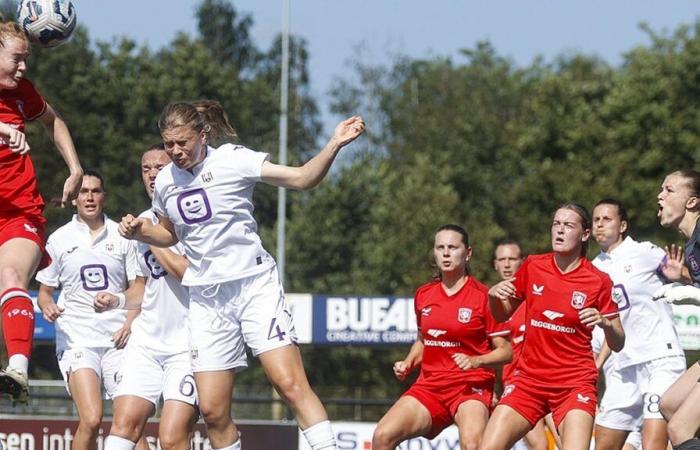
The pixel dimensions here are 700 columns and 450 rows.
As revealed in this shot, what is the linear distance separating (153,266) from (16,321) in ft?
5.84

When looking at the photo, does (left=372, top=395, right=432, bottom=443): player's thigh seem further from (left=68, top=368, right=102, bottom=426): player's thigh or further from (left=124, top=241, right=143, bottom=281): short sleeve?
(left=124, top=241, right=143, bottom=281): short sleeve

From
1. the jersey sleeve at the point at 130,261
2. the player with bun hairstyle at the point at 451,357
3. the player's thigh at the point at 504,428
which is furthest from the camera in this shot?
the jersey sleeve at the point at 130,261

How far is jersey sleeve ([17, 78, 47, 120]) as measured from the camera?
8.29 metres

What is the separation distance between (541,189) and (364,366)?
27.0 ft

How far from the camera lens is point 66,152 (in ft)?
27.3

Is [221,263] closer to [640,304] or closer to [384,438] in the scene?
[384,438]

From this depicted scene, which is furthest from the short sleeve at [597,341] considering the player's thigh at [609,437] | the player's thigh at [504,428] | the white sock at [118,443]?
the white sock at [118,443]

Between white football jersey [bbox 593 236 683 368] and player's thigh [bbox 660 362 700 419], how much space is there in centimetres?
249

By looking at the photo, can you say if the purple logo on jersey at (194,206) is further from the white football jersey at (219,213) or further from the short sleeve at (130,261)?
the short sleeve at (130,261)

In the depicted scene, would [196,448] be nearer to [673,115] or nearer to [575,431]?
[575,431]

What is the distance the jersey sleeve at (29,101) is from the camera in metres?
8.29

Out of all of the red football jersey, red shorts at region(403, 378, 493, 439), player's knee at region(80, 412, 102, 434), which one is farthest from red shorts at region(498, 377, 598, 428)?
player's knee at region(80, 412, 102, 434)

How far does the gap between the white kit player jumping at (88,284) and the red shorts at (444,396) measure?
7.86ft

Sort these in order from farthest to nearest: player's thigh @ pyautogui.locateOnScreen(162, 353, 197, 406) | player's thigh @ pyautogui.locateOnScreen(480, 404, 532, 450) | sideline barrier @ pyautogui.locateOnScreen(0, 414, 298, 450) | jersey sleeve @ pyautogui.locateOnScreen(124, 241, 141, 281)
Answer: sideline barrier @ pyautogui.locateOnScreen(0, 414, 298, 450) → jersey sleeve @ pyautogui.locateOnScreen(124, 241, 141, 281) → player's thigh @ pyautogui.locateOnScreen(480, 404, 532, 450) → player's thigh @ pyautogui.locateOnScreen(162, 353, 197, 406)
